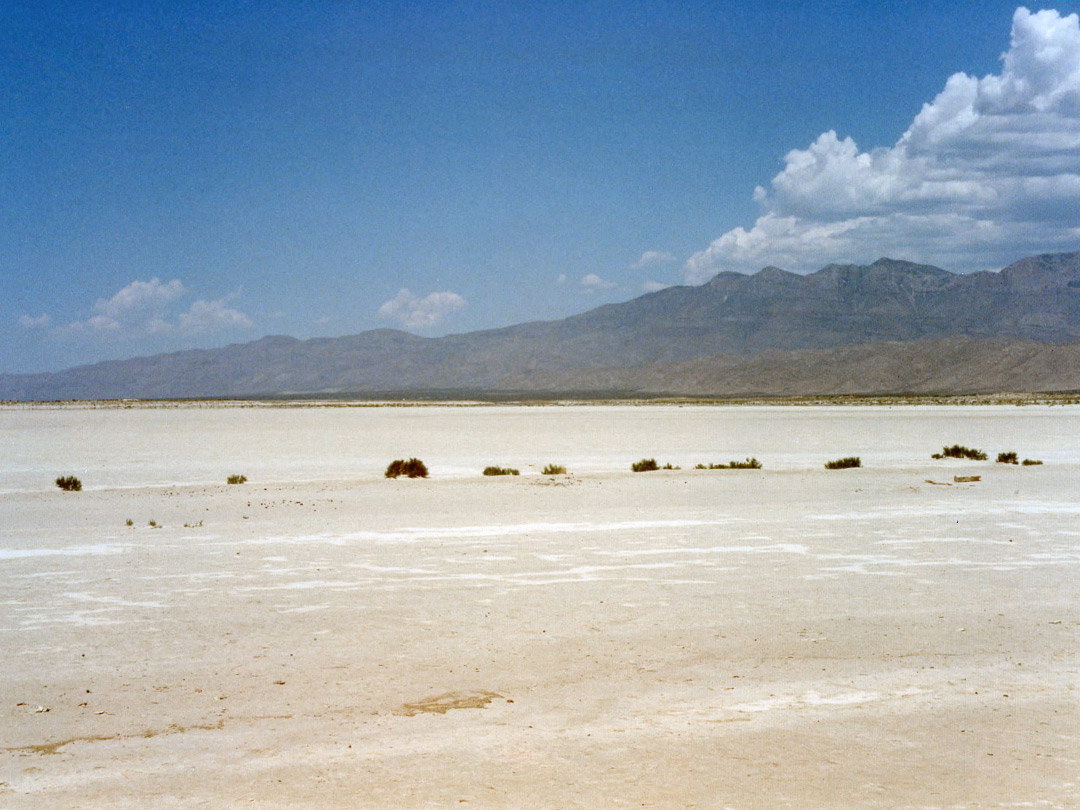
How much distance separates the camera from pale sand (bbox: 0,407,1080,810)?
5094mm

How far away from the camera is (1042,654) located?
24.0 ft

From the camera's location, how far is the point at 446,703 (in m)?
6.29

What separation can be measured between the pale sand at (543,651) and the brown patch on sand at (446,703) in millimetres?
23

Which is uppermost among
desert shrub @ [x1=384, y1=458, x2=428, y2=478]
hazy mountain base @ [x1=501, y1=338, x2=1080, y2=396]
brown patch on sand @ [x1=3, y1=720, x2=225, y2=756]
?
hazy mountain base @ [x1=501, y1=338, x2=1080, y2=396]

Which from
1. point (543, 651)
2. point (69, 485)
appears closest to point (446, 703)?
point (543, 651)

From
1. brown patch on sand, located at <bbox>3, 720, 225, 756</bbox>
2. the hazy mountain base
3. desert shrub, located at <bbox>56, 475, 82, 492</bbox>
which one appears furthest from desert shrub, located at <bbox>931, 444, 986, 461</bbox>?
the hazy mountain base

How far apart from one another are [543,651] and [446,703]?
1274 mm

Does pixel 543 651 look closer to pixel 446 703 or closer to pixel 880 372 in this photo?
pixel 446 703

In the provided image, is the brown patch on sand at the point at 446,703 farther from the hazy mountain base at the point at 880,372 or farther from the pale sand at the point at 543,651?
the hazy mountain base at the point at 880,372

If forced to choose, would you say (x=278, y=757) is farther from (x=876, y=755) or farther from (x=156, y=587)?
(x=156, y=587)

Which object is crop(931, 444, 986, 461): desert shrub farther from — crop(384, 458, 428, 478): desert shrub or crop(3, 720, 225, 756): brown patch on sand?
crop(3, 720, 225, 756): brown patch on sand

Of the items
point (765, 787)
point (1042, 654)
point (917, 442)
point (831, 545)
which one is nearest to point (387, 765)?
point (765, 787)

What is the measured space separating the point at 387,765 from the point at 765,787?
1841 mm

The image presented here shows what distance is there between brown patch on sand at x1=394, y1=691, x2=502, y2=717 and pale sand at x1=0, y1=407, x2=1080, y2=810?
0.9 inches
